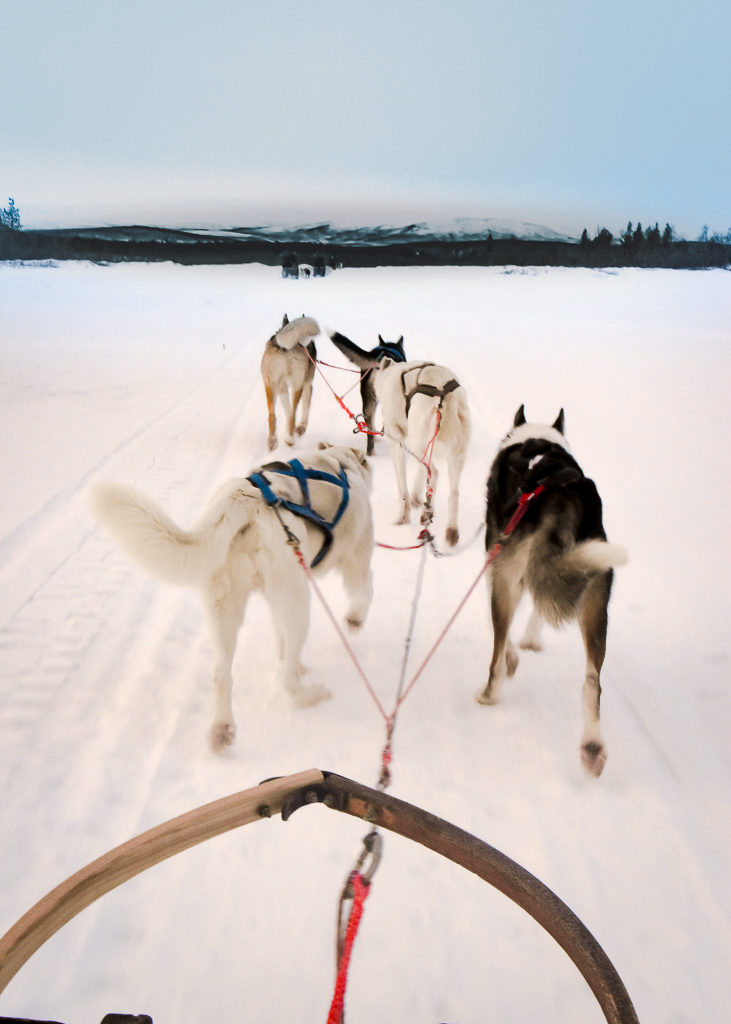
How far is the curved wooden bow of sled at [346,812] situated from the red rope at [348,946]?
0.51 ft

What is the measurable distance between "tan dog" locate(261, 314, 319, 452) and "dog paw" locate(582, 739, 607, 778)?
4.83 meters

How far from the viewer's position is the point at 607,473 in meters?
5.91

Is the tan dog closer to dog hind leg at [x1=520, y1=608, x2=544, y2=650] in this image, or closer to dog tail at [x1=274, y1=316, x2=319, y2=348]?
dog tail at [x1=274, y1=316, x2=319, y2=348]

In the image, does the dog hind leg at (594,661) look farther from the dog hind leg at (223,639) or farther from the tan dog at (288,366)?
the tan dog at (288,366)

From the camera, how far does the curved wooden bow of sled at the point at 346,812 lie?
3.45 feet

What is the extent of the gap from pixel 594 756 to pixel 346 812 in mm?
1569

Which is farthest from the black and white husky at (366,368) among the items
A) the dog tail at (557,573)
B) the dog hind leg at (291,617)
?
the dog tail at (557,573)

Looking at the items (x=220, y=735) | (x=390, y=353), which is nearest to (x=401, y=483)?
(x=390, y=353)

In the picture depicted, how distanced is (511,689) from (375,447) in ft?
14.5

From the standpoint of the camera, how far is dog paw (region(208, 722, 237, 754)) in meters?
2.45

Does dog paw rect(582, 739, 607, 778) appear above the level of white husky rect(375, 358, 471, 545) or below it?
below

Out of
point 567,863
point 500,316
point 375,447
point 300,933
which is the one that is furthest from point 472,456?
point 500,316

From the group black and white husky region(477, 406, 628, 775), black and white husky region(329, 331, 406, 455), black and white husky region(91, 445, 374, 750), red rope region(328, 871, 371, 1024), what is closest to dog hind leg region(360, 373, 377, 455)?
black and white husky region(329, 331, 406, 455)

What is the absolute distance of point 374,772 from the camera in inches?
94.7
